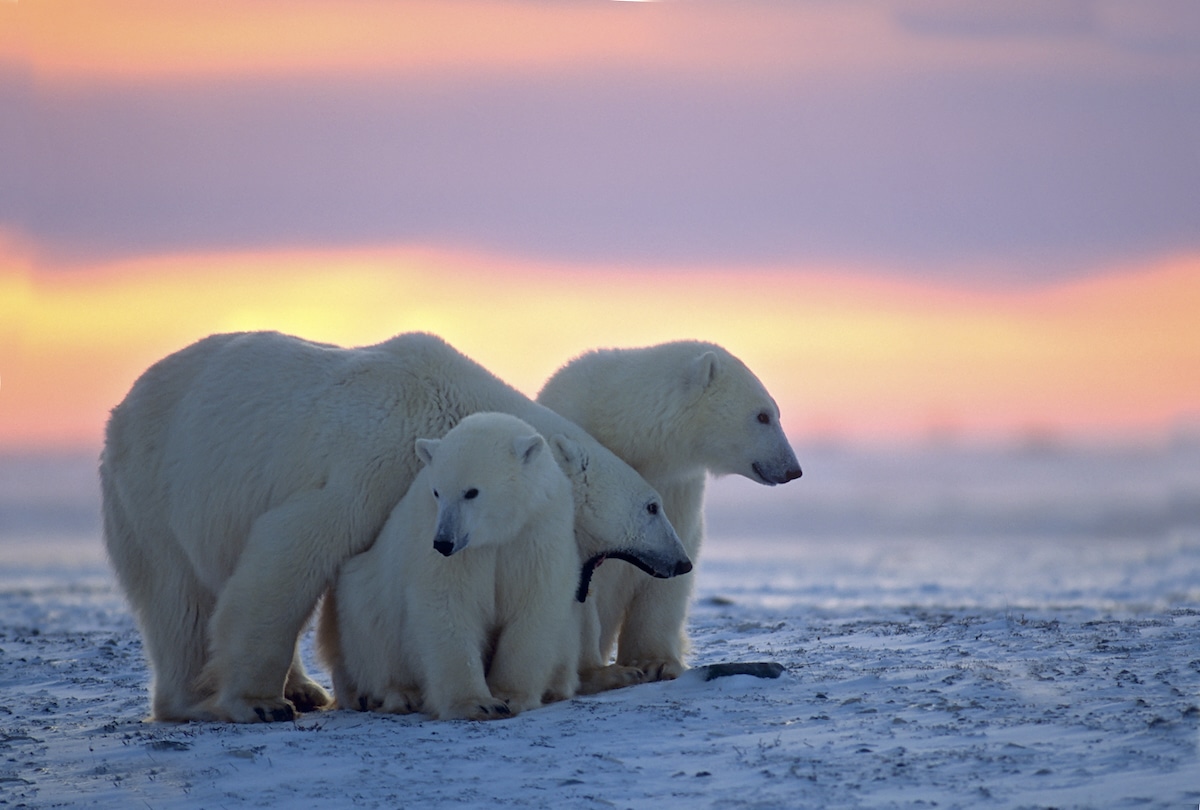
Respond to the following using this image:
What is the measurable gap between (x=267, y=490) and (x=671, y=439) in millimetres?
2272

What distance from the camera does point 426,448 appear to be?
6.11 m

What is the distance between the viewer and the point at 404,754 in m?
5.21

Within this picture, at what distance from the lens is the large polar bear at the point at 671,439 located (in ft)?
23.7

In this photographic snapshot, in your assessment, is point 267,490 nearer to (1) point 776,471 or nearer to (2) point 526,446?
(2) point 526,446

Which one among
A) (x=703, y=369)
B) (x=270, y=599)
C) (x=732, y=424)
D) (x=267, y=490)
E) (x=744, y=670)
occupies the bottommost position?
(x=744, y=670)

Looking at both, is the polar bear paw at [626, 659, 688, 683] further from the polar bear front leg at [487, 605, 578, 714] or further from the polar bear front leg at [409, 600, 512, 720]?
the polar bear front leg at [409, 600, 512, 720]

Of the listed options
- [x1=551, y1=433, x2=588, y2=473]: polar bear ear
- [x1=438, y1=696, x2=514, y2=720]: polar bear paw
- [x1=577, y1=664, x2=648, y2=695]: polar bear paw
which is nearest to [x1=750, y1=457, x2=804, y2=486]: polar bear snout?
[x1=551, y1=433, x2=588, y2=473]: polar bear ear

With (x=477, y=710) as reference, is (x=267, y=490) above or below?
above

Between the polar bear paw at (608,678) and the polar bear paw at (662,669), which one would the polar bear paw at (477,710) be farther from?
the polar bear paw at (662,669)

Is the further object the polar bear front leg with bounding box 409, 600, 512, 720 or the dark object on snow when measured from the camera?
the dark object on snow

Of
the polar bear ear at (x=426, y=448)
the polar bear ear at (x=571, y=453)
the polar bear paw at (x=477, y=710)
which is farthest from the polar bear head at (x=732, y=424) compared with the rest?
the polar bear paw at (x=477, y=710)

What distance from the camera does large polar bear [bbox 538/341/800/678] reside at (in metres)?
7.22

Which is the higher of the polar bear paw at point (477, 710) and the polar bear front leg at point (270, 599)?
the polar bear front leg at point (270, 599)

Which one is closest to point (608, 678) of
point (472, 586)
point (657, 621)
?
point (657, 621)
